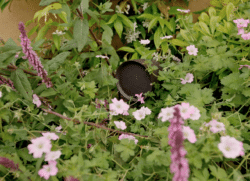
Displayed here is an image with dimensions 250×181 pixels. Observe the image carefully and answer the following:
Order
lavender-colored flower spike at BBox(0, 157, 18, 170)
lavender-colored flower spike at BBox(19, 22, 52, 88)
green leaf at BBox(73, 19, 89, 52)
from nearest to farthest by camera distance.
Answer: lavender-colored flower spike at BBox(0, 157, 18, 170), lavender-colored flower spike at BBox(19, 22, 52, 88), green leaf at BBox(73, 19, 89, 52)

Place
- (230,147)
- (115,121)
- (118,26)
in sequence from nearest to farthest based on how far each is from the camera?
(230,147)
(115,121)
(118,26)

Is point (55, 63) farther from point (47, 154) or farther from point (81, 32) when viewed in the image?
point (47, 154)

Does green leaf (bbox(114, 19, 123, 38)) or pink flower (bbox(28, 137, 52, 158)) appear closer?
pink flower (bbox(28, 137, 52, 158))

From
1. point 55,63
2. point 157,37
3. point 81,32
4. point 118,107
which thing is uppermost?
point 81,32

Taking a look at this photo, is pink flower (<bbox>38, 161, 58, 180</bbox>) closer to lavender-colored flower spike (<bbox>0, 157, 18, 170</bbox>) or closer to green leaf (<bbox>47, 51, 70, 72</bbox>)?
lavender-colored flower spike (<bbox>0, 157, 18, 170</bbox>)

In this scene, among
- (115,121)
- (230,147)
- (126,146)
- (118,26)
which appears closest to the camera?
(230,147)

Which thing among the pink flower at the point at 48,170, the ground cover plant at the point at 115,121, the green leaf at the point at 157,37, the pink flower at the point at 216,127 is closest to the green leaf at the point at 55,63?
the ground cover plant at the point at 115,121

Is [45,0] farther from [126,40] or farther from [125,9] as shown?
[126,40]

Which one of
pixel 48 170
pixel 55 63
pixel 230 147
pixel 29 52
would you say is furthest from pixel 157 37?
pixel 48 170

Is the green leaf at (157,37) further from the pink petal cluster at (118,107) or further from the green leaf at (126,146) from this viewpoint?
the green leaf at (126,146)

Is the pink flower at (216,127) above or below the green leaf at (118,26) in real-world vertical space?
above

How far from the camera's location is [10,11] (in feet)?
5.99

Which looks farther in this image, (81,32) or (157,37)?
(157,37)

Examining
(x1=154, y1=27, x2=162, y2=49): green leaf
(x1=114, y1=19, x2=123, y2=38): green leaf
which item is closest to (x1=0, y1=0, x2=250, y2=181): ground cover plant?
(x1=154, y1=27, x2=162, y2=49): green leaf
